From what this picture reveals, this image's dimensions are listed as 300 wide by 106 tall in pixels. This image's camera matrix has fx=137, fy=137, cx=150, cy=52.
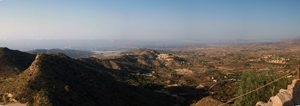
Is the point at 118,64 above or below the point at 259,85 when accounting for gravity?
below

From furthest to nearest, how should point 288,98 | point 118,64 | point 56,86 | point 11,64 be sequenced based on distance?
point 118,64, point 11,64, point 56,86, point 288,98

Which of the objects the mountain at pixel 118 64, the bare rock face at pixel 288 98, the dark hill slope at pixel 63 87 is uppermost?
the bare rock face at pixel 288 98

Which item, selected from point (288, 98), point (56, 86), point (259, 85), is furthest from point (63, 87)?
point (259, 85)

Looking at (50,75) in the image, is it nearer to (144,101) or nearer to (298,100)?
(144,101)

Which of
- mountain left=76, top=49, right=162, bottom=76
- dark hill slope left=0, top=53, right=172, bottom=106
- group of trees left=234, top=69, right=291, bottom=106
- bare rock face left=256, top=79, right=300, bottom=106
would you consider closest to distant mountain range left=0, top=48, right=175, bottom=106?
dark hill slope left=0, top=53, right=172, bottom=106

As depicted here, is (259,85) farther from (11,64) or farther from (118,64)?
(118,64)

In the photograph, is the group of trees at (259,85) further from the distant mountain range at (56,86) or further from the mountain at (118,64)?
the mountain at (118,64)

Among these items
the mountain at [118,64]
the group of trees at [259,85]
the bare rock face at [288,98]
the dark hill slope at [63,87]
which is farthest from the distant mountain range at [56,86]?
the mountain at [118,64]

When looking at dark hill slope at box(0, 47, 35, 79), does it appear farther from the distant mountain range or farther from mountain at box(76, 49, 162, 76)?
mountain at box(76, 49, 162, 76)

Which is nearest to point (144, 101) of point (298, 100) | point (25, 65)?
point (298, 100)
